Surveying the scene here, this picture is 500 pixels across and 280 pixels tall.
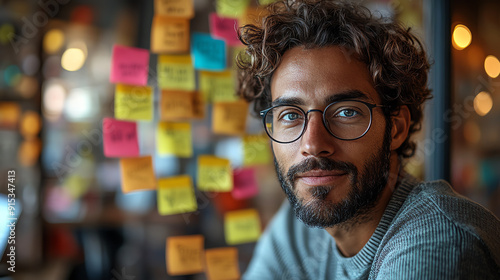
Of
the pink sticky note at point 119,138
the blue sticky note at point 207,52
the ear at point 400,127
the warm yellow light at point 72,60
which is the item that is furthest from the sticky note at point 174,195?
the warm yellow light at point 72,60

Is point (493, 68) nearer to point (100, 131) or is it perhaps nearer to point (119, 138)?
point (119, 138)

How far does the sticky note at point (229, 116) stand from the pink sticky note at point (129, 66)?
1.09 ft

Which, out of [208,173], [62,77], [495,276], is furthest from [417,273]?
[62,77]

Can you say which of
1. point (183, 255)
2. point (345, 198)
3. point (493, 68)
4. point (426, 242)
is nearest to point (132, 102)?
point (183, 255)

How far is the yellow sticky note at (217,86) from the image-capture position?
177 centimetres

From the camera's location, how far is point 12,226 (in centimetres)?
182

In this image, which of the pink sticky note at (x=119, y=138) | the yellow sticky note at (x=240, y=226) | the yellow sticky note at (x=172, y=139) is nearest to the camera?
the pink sticky note at (x=119, y=138)

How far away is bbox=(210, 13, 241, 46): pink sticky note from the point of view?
176 cm

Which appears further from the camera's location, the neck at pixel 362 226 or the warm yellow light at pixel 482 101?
the warm yellow light at pixel 482 101

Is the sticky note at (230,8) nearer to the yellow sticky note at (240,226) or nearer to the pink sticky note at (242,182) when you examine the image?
the pink sticky note at (242,182)

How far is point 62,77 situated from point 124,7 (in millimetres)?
884

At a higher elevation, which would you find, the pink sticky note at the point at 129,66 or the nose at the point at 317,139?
the pink sticky note at the point at 129,66

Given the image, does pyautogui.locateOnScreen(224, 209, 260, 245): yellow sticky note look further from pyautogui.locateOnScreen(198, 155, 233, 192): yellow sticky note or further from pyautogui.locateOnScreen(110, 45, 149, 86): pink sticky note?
pyautogui.locateOnScreen(110, 45, 149, 86): pink sticky note

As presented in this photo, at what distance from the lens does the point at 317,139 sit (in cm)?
111
